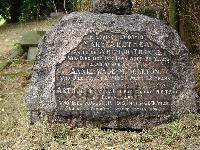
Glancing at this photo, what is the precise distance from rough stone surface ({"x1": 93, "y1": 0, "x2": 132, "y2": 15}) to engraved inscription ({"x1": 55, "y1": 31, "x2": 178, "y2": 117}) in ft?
1.67

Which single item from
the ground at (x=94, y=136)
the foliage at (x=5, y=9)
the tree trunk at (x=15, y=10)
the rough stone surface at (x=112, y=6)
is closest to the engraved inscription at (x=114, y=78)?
the ground at (x=94, y=136)

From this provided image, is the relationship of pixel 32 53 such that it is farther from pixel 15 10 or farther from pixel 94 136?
pixel 15 10

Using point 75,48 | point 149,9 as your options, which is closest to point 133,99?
point 75,48

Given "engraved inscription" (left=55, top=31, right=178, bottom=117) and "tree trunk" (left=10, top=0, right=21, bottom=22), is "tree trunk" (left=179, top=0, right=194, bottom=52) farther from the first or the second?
"tree trunk" (left=10, top=0, right=21, bottom=22)

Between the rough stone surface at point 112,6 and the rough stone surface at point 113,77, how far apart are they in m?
0.32

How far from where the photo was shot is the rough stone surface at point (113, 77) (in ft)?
18.9

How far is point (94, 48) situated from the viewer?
5.90 meters

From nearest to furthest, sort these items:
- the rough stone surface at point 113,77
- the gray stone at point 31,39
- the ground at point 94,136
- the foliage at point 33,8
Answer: the ground at point 94,136, the rough stone surface at point 113,77, the gray stone at point 31,39, the foliage at point 33,8

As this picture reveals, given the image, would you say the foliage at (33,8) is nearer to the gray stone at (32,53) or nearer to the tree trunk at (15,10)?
the tree trunk at (15,10)

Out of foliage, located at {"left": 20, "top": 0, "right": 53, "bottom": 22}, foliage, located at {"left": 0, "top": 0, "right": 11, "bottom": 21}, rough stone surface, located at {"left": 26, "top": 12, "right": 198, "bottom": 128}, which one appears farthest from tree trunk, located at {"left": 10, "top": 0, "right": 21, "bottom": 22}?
rough stone surface, located at {"left": 26, "top": 12, "right": 198, "bottom": 128}

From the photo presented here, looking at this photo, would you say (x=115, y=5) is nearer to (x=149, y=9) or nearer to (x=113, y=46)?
(x=113, y=46)

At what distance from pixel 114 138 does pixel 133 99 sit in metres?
0.57

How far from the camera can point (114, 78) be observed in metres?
5.81

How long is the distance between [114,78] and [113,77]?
0.02 m
